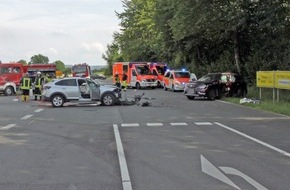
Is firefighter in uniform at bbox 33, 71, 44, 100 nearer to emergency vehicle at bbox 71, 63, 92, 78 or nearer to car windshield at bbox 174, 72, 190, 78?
car windshield at bbox 174, 72, 190, 78

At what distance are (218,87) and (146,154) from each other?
19.2 meters

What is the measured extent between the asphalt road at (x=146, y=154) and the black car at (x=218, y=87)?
11088 millimetres

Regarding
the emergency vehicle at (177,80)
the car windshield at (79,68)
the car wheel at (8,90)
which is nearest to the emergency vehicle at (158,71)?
the emergency vehicle at (177,80)

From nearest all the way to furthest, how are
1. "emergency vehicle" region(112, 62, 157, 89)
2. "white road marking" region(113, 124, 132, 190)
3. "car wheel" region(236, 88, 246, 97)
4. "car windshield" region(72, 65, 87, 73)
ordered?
"white road marking" region(113, 124, 132, 190), "car wheel" region(236, 88, 246, 97), "emergency vehicle" region(112, 62, 157, 89), "car windshield" region(72, 65, 87, 73)

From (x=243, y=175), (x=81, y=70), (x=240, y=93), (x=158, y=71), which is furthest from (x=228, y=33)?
(x=243, y=175)

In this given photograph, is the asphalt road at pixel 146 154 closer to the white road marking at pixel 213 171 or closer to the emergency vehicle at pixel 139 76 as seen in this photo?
the white road marking at pixel 213 171

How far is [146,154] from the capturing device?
957 centimetres

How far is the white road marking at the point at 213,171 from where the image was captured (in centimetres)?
716

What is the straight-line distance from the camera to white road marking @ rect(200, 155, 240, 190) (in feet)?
23.5

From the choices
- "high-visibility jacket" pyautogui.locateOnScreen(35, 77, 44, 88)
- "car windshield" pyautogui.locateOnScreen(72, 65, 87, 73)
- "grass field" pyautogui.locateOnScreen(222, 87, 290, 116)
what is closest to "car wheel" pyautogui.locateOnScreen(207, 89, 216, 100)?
"grass field" pyautogui.locateOnScreen(222, 87, 290, 116)

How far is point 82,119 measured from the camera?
1719 centimetres

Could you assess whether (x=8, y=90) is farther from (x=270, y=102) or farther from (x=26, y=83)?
(x=270, y=102)

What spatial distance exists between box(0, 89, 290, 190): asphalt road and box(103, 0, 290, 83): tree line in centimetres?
1420

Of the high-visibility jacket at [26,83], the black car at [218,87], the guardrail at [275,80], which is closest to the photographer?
the guardrail at [275,80]
